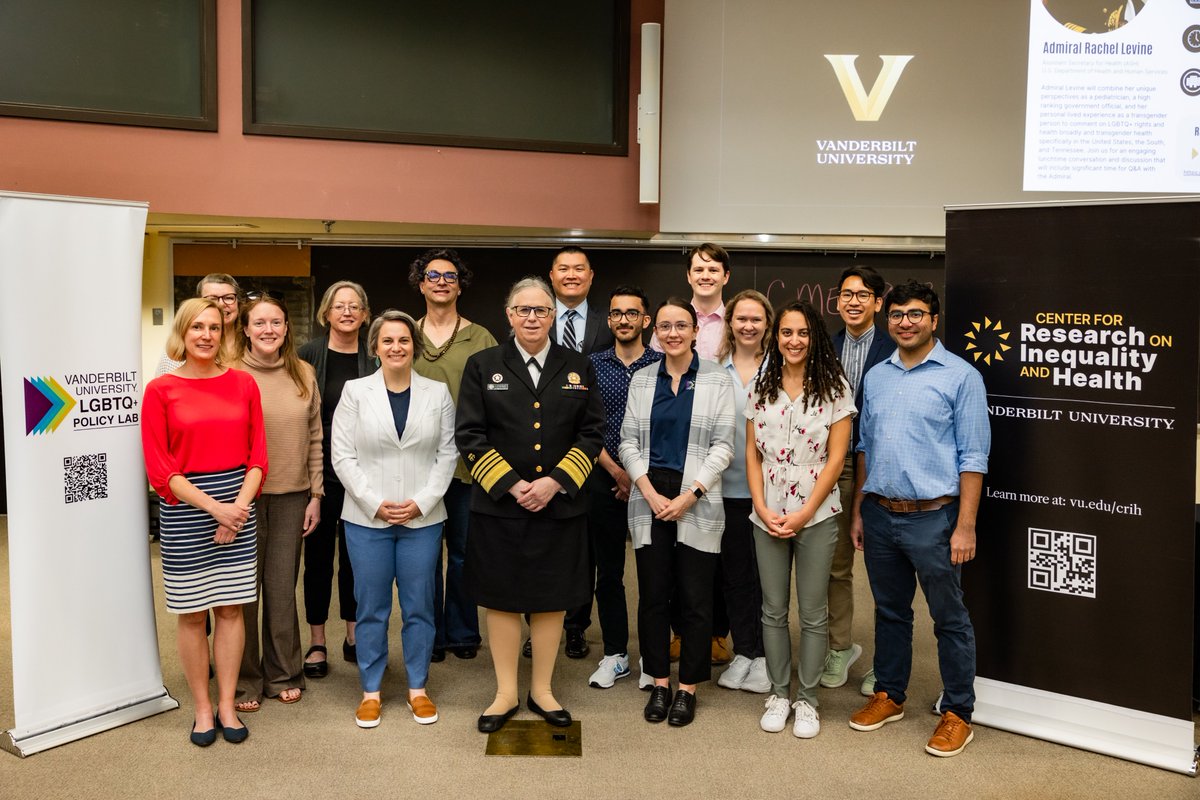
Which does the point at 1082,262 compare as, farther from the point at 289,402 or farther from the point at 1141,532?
the point at 289,402

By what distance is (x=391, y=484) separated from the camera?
3.29 metres

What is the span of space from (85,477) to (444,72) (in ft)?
10.8

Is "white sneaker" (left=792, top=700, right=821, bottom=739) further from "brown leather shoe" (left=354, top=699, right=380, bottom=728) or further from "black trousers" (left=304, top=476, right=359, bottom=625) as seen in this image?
"black trousers" (left=304, top=476, right=359, bottom=625)

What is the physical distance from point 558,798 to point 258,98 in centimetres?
421

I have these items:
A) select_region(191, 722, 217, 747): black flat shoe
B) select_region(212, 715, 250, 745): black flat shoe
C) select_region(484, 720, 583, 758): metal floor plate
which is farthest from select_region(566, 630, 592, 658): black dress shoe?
select_region(191, 722, 217, 747): black flat shoe

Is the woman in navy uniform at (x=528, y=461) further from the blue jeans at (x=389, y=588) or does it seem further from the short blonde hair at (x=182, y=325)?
the short blonde hair at (x=182, y=325)

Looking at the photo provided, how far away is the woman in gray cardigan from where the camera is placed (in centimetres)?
332

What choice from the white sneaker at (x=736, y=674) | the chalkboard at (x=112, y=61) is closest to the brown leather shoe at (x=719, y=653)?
the white sneaker at (x=736, y=674)

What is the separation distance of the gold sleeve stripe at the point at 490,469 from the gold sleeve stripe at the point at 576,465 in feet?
0.66

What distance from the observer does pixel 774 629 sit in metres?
3.38

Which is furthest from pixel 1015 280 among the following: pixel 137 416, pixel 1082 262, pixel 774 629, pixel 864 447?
pixel 137 416

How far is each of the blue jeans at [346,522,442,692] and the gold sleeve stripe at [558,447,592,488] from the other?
23.7 inches

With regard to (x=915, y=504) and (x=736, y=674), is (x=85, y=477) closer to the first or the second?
(x=736, y=674)

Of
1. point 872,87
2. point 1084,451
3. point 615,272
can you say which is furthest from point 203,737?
point 872,87
